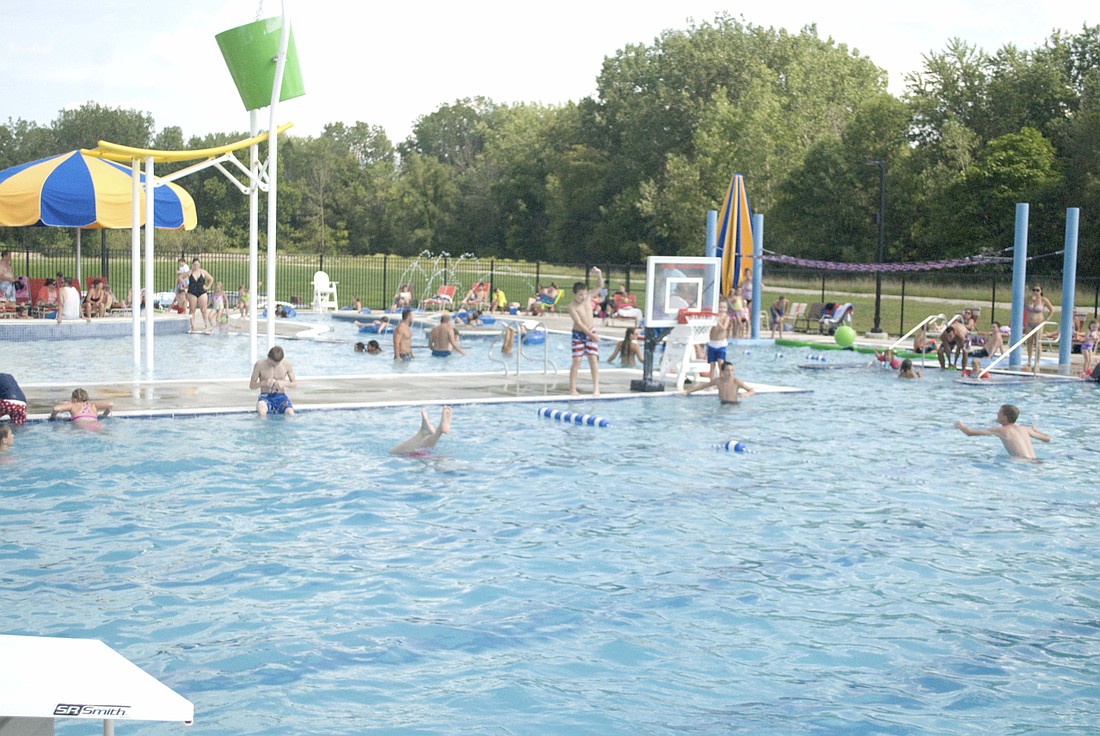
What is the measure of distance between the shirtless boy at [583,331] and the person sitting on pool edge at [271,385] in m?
3.89

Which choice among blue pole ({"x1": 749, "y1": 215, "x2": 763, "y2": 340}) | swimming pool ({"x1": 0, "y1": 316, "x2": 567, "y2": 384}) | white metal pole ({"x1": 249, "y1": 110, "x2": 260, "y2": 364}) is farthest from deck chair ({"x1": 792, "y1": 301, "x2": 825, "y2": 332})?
white metal pole ({"x1": 249, "y1": 110, "x2": 260, "y2": 364})

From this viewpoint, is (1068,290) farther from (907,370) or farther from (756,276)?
(756,276)

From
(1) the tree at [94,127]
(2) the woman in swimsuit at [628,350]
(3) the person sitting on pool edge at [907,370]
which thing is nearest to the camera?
(3) the person sitting on pool edge at [907,370]

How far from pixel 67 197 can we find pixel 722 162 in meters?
46.0

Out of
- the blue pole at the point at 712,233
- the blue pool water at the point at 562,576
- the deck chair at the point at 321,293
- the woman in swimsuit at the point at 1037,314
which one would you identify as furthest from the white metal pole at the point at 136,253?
the deck chair at the point at 321,293

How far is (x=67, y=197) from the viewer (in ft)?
76.5

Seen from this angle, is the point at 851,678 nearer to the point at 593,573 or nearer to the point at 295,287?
the point at 593,573

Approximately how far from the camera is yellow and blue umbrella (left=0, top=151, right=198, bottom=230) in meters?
23.2

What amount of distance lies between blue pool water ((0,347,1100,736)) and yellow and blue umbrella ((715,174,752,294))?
16.2 m

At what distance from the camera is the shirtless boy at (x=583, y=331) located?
15.8m

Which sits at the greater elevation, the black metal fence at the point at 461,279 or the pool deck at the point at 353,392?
the black metal fence at the point at 461,279

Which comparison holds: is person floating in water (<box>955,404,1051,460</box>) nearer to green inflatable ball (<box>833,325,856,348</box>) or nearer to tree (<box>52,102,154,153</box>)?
green inflatable ball (<box>833,325,856,348</box>)

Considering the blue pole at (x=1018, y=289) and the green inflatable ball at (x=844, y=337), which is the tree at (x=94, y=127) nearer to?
the green inflatable ball at (x=844, y=337)

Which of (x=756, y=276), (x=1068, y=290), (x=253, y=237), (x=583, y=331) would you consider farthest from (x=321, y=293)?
(x=1068, y=290)
